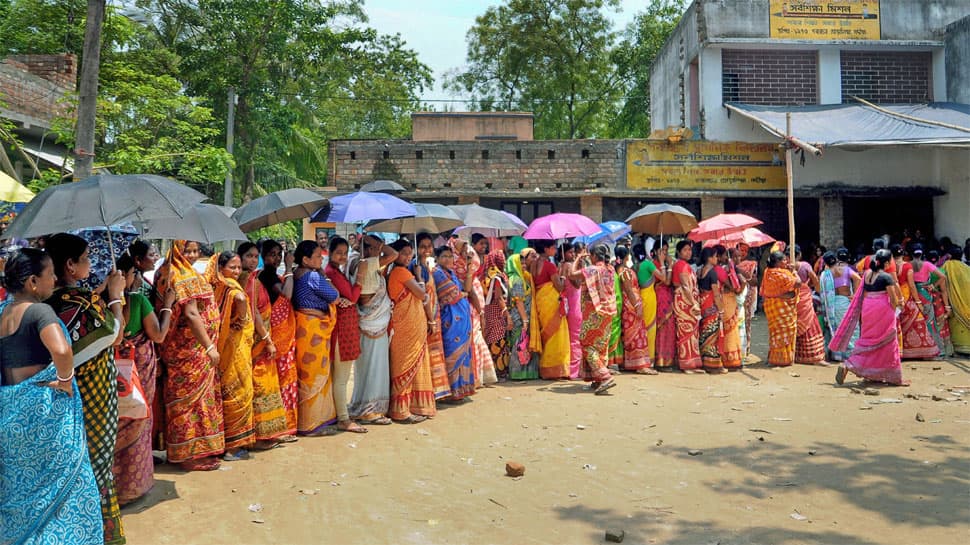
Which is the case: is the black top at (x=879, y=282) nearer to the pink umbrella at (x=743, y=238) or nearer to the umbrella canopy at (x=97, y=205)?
the pink umbrella at (x=743, y=238)

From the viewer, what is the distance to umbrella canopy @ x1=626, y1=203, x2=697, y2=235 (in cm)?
964

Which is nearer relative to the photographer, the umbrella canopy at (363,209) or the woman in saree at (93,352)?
the woman in saree at (93,352)

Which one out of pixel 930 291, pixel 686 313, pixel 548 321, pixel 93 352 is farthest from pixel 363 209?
pixel 930 291

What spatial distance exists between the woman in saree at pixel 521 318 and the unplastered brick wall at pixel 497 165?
26.2ft

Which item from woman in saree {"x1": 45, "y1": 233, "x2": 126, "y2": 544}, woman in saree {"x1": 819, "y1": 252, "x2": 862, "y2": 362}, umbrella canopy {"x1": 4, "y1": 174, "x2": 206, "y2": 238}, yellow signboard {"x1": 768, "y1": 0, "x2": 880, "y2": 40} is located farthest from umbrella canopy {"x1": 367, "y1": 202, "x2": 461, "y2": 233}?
yellow signboard {"x1": 768, "y1": 0, "x2": 880, "y2": 40}

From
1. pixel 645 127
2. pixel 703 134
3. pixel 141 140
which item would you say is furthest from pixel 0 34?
pixel 645 127

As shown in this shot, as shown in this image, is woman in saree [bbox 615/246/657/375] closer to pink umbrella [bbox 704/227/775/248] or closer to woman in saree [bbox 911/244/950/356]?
pink umbrella [bbox 704/227/775/248]

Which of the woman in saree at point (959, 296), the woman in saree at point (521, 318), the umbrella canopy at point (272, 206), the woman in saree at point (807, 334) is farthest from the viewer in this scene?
the woman in saree at point (959, 296)

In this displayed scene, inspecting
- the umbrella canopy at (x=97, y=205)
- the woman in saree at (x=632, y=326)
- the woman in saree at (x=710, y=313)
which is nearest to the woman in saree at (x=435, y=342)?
the woman in saree at (x=632, y=326)

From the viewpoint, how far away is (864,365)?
7.54 meters

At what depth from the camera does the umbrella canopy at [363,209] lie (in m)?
5.59

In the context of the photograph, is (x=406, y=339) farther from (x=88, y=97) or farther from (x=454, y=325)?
(x=88, y=97)

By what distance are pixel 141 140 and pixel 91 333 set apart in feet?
39.9

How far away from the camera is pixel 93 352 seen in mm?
3375
